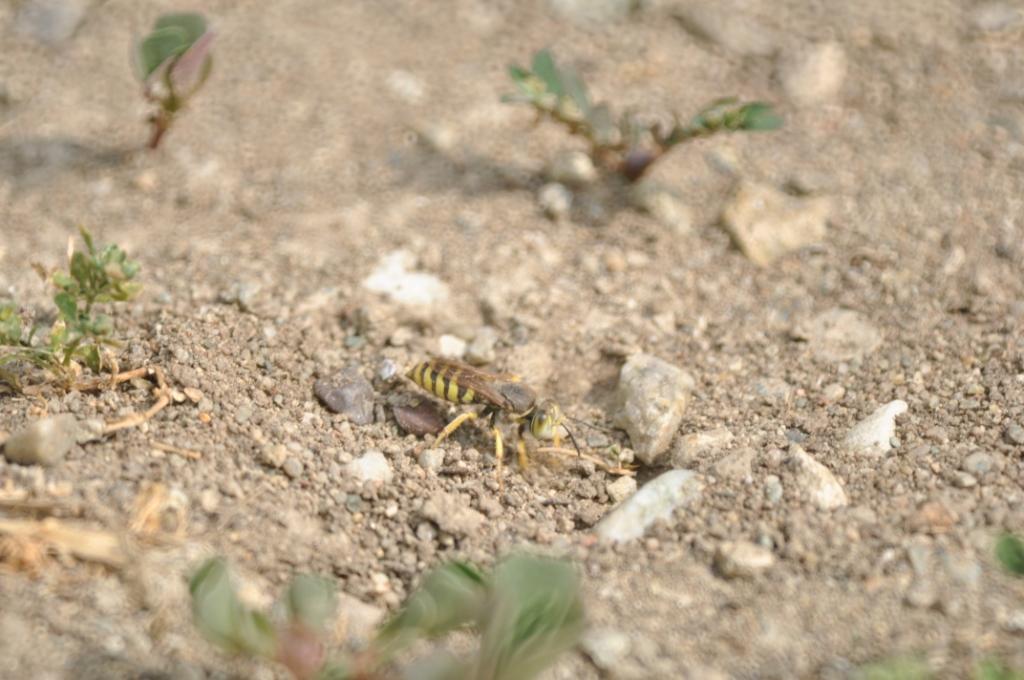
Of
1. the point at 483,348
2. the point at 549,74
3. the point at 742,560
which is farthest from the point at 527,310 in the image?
the point at 742,560

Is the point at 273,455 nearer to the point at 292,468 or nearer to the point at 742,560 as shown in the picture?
the point at 292,468

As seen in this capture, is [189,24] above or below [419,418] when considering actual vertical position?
above

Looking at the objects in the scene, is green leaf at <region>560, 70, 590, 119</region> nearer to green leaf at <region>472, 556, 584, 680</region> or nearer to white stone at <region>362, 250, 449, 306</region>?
white stone at <region>362, 250, 449, 306</region>

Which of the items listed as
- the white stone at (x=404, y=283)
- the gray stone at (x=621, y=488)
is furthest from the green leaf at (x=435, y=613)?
the white stone at (x=404, y=283)

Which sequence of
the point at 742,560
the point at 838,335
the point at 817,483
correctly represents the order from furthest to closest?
1. the point at 838,335
2. the point at 817,483
3. the point at 742,560

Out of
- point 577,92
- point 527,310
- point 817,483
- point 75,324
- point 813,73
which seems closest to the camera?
point 817,483

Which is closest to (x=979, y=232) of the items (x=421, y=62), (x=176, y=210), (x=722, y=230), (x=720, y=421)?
(x=722, y=230)

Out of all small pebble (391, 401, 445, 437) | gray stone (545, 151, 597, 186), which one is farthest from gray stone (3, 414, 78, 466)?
gray stone (545, 151, 597, 186)
